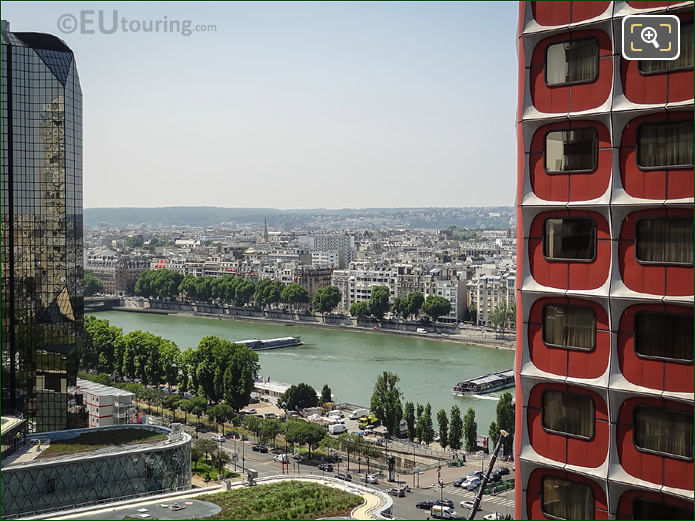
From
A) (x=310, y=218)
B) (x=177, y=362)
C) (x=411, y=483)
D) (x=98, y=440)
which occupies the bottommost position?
(x=411, y=483)

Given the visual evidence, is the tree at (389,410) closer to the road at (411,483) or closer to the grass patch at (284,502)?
the road at (411,483)

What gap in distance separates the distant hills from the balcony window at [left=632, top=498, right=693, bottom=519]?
89.1m

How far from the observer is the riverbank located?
20609 mm

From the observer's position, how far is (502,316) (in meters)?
21.2

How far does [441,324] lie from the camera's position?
22.6 m

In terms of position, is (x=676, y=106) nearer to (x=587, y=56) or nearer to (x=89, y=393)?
(x=587, y=56)

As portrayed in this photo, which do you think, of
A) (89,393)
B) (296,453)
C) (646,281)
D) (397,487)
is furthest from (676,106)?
(296,453)

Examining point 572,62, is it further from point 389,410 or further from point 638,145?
point 389,410

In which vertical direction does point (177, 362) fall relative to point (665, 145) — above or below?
below

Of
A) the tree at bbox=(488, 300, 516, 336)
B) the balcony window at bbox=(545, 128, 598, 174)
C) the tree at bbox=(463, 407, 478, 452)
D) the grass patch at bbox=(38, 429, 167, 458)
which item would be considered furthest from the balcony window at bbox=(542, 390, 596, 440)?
the tree at bbox=(488, 300, 516, 336)

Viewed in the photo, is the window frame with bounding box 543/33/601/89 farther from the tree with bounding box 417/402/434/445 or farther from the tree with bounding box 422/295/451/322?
the tree with bounding box 422/295/451/322

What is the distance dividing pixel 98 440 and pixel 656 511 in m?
5.71

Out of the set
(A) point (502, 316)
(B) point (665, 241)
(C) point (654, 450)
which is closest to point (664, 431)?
(C) point (654, 450)

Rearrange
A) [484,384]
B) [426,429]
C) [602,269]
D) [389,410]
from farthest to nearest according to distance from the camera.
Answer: [484,384] → [389,410] → [426,429] → [602,269]
